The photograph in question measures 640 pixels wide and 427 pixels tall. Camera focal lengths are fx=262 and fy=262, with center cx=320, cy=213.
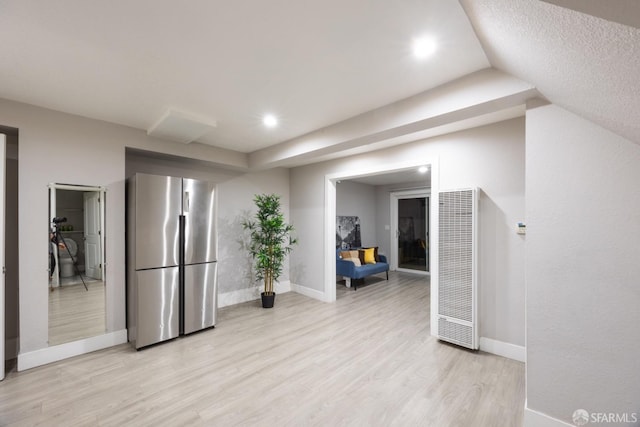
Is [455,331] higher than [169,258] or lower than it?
lower

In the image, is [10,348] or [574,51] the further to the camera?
[10,348]

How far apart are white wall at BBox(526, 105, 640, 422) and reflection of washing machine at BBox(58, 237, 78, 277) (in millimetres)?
4352

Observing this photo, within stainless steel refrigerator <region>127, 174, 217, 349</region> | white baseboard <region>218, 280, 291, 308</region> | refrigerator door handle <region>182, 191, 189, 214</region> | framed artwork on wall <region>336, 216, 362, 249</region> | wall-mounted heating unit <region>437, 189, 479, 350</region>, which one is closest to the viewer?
wall-mounted heating unit <region>437, 189, 479, 350</region>

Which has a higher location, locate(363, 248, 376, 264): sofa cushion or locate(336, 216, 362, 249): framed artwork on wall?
locate(336, 216, 362, 249): framed artwork on wall

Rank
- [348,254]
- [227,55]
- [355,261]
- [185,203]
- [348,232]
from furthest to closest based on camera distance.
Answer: [348,232]
[348,254]
[355,261]
[185,203]
[227,55]

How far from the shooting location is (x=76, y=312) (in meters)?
2.87

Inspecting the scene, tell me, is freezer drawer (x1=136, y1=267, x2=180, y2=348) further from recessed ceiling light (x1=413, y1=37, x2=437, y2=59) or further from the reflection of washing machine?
recessed ceiling light (x1=413, y1=37, x2=437, y2=59)

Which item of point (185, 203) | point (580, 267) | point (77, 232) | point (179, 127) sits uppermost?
point (179, 127)

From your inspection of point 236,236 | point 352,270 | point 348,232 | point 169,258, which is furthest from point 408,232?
point 169,258

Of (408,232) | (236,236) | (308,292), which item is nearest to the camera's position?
(236,236)

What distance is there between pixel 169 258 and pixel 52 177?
4.66 feet

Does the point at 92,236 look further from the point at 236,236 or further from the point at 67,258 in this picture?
the point at 236,236

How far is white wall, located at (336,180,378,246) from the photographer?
22.2 feet

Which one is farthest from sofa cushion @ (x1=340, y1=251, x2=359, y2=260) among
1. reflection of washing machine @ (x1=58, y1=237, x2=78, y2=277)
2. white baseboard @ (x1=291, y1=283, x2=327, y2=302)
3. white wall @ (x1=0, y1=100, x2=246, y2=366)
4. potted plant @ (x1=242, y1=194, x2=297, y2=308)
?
reflection of washing machine @ (x1=58, y1=237, x2=78, y2=277)
